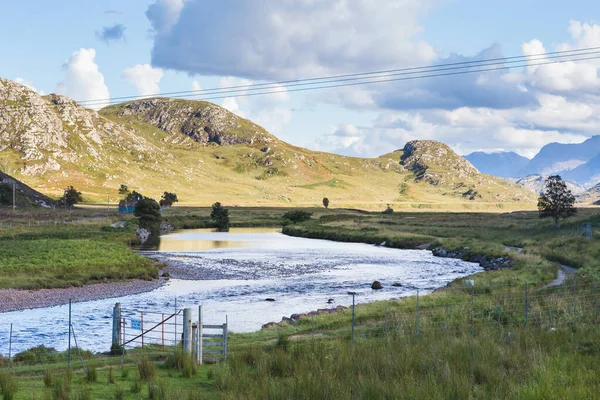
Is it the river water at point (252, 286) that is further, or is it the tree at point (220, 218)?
the tree at point (220, 218)

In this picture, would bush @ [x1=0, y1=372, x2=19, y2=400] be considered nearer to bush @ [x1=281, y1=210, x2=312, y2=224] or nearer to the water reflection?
the water reflection

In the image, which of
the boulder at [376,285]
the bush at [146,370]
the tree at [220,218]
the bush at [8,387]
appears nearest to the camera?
the bush at [8,387]

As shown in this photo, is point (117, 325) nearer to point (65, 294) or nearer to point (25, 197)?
point (65, 294)

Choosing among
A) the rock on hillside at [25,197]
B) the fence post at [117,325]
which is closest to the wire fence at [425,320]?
the fence post at [117,325]

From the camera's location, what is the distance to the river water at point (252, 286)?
34125 mm

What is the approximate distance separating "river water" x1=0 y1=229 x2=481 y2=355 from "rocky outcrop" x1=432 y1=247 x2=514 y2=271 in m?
1.45

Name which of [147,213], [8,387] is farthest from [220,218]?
[8,387]

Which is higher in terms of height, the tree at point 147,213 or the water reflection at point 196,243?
the tree at point 147,213

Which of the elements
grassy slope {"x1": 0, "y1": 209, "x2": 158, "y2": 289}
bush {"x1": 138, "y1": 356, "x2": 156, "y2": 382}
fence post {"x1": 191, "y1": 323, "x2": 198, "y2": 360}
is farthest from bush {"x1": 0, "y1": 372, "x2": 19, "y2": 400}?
grassy slope {"x1": 0, "y1": 209, "x2": 158, "y2": 289}

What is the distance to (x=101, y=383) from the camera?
58.8ft

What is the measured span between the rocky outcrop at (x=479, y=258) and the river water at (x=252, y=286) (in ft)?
4.77

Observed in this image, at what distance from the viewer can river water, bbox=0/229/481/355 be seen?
3412 centimetres

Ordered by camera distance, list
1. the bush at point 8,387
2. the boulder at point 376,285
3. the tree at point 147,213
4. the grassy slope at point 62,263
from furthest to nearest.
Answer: the tree at point 147,213 → the boulder at point 376,285 → the grassy slope at point 62,263 → the bush at point 8,387

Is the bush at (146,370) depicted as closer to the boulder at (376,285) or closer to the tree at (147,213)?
the boulder at (376,285)
